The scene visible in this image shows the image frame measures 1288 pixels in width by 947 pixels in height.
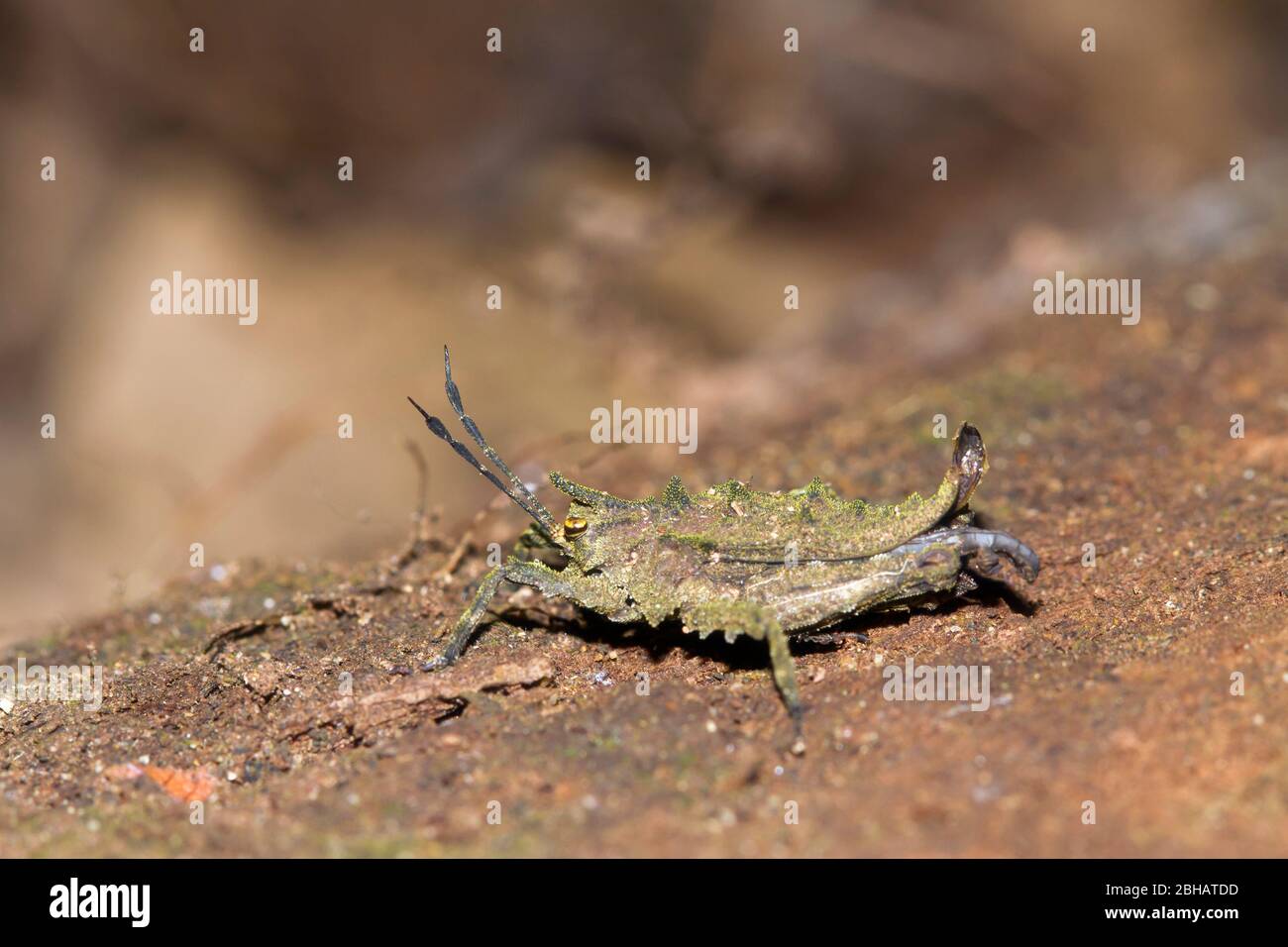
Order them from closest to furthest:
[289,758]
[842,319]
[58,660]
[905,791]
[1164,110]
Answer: [905,791] < [289,758] < [58,660] < [842,319] < [1164,110]

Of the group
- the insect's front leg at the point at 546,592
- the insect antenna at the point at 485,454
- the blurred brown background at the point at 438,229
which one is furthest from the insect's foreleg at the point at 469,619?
the blurred brown background at the point at 438,229

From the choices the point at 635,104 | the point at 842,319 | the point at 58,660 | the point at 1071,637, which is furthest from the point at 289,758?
the point at 635,104

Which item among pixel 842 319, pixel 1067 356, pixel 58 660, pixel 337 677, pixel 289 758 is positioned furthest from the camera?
pixel 842 319

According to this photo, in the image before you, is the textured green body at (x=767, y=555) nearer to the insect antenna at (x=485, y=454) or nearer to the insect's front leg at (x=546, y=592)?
the insect's front leg at (x=546, y=592)

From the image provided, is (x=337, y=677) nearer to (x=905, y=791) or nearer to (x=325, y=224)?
(x=905, y=791)

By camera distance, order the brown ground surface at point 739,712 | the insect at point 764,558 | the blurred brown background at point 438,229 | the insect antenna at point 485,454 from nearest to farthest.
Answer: the brown ground surface at point 739,712 < the insect at point 764,558 < the insect antenna at point 485,454 < the blurred brown background at point 438,229
